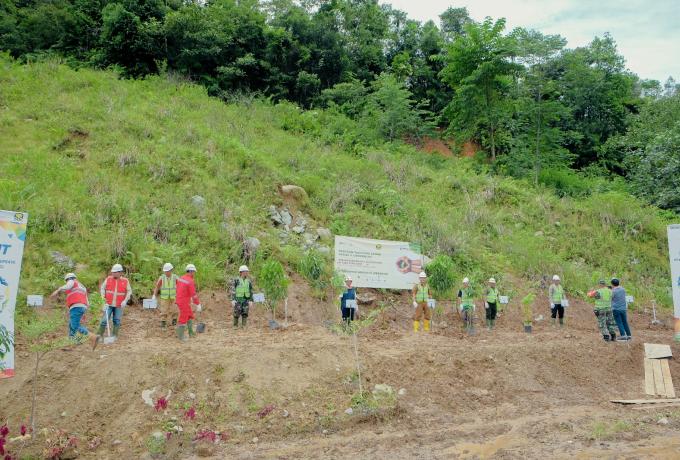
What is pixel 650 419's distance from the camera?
698cm

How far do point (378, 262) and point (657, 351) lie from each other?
612cm

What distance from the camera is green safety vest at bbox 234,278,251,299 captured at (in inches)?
379

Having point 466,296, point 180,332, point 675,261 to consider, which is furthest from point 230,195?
point 675,261

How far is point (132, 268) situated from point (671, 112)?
73.8 feet

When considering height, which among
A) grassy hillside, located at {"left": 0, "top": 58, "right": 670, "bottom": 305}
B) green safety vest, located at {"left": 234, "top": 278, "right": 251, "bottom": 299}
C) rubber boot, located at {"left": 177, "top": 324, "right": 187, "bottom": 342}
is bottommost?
rubber boot, located at {"left": 177, "top": 324, "right": 187, "bottom": 342}

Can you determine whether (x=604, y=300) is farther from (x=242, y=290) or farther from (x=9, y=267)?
(x=9, y=267)

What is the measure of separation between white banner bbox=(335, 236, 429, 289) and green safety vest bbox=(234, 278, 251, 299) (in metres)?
3.11

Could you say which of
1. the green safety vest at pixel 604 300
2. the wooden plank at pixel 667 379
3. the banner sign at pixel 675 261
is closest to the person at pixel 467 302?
the green safety vest at pixel 604 300

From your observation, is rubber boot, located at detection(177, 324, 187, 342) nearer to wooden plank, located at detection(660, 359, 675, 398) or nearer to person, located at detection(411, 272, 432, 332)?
person, located at detection(411, 272, 432, 332)

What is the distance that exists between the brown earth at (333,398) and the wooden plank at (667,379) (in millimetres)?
283

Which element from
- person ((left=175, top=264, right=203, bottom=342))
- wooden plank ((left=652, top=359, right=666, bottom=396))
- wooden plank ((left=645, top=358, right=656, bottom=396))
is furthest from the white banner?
wooden plank ((left=652, top=359, right=666, bottom=396))

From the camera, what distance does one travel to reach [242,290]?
9617 millimetres

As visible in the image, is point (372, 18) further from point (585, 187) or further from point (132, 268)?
point (132, 268)

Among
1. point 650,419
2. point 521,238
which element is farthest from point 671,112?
point 650,419
